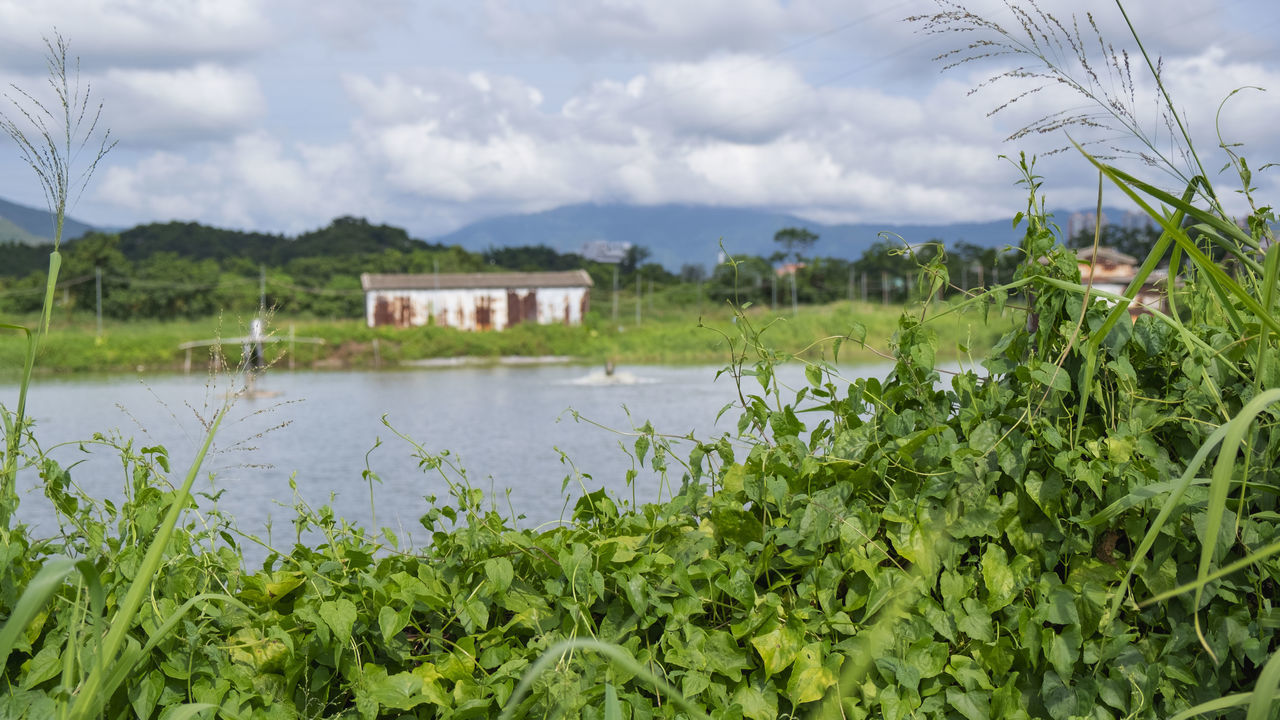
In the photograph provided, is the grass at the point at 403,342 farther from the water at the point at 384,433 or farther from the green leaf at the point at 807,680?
the green leaf at the point at 807,680

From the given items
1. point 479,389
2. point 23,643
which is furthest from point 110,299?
point 23,643

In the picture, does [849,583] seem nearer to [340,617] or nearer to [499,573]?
[499,573]

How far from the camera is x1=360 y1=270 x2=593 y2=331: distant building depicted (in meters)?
41.4

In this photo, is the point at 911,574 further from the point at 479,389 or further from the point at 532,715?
the point at 479,389

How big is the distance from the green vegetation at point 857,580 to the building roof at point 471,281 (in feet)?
136

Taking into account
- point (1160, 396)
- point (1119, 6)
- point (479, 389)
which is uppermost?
point (1119, 6)

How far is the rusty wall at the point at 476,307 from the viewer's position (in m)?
41.4

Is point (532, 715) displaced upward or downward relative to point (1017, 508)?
downward

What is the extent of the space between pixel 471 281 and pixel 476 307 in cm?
144

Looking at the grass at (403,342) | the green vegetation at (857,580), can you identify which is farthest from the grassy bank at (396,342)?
the green vegetation at (857,580)

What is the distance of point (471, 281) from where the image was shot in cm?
4303

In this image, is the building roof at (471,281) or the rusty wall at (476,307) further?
the building roof at (471,281)

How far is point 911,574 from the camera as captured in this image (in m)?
1.50

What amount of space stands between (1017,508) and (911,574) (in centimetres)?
21
